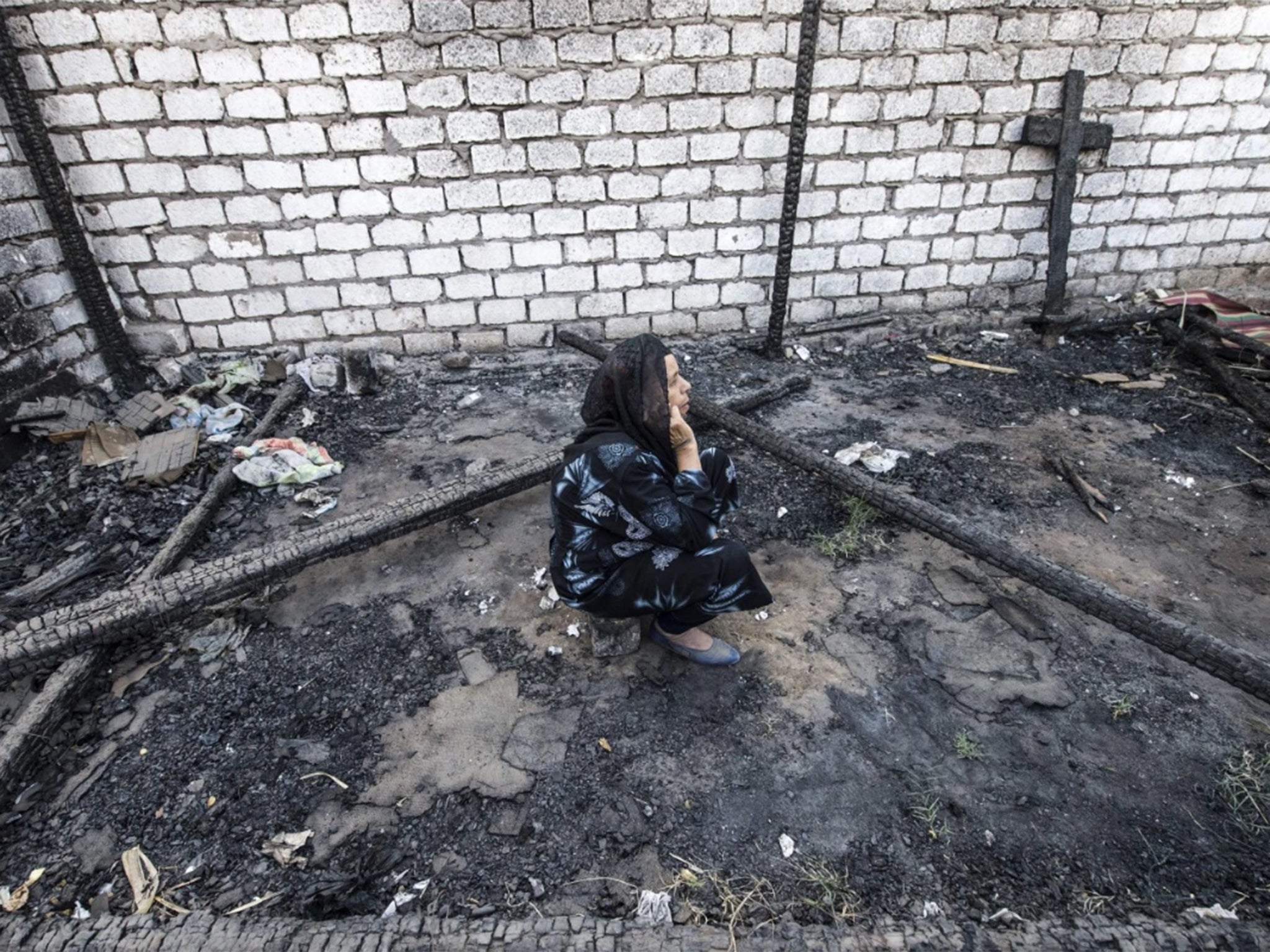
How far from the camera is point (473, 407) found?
18.6 ft

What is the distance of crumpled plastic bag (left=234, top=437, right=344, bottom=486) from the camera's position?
4.55m

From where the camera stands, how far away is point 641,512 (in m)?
2.60

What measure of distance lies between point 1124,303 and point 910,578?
5.15 m

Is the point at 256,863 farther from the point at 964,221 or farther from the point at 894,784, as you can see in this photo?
the point at 964,221

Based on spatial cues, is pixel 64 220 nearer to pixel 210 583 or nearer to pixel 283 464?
pixel 283 464

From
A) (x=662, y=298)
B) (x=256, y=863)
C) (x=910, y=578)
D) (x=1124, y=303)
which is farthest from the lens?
(x=1124, y=303)

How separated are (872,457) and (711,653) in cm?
219

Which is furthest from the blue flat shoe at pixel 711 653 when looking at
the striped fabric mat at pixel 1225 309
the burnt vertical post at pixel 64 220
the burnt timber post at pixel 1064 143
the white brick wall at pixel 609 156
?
the striped fabric mat at pixel 1225 309

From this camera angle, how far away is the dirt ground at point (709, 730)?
2.32 metres

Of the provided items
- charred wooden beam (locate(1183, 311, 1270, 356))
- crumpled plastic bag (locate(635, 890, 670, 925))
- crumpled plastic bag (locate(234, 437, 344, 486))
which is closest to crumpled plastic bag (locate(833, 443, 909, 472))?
crumpled plastic bag (locate(635, 890, 670, 925))

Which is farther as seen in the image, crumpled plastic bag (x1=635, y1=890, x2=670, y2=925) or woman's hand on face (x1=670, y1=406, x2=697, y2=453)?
woman's hand on face (x1=670, y1=406, x2=697, y2=453)

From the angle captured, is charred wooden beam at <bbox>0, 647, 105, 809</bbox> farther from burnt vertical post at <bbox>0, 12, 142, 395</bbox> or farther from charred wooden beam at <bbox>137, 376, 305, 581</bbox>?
burnt vertical post at <bbox>0, 12, 142, 395</bbox>

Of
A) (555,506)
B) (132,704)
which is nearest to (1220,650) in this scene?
(555,506)

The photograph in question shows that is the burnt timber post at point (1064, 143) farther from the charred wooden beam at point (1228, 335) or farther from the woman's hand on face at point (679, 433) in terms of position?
the woman's hand on face at point (679, 433)
